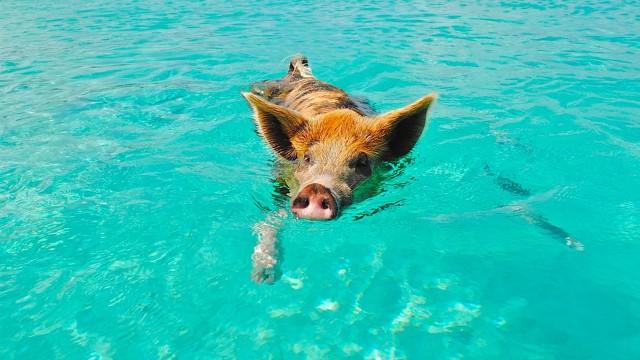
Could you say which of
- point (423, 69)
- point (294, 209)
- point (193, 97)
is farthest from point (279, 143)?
point (423, 69)

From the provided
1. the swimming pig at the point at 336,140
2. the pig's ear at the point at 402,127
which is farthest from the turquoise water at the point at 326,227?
the swimming pig at the point at 336,140

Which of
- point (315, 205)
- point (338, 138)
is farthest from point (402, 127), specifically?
point (315, 205)

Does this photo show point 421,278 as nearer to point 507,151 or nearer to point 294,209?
point 294,209

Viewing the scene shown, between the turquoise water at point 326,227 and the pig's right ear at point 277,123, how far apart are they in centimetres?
86

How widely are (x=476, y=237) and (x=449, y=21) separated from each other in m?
16.6

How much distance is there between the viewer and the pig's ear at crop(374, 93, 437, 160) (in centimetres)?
563

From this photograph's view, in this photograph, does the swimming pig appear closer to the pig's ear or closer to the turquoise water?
the pig's ear

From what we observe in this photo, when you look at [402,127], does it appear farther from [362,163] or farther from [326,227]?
[326,227]

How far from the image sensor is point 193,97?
452 inches

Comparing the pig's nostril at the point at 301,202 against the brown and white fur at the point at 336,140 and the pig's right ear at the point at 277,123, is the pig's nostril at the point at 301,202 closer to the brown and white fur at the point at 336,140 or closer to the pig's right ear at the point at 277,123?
the brown and white fur at the point at 336,140

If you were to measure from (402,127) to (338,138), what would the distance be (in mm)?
814

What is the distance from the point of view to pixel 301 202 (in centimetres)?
451

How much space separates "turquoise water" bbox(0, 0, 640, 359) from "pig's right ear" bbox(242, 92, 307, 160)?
0.86 metres

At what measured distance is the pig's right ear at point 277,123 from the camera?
570 cm
